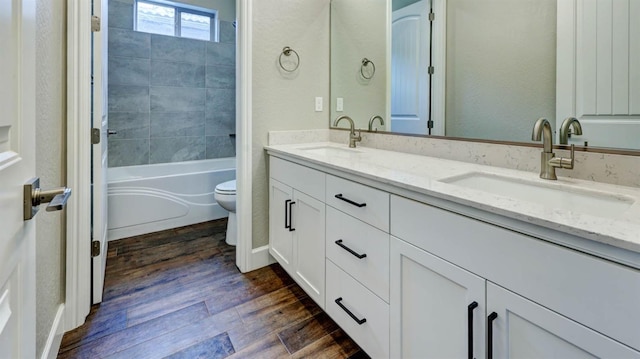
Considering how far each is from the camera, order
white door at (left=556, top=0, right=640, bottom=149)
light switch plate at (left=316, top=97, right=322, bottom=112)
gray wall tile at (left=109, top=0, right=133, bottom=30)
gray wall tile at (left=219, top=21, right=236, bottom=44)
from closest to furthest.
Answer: white door at (left=556, top=0, right=640, bottom=149) → light switch plate at (left=316, top=97, right=322, bottom=112) → gray wall tile at (left=109, top=0, right=133, bottom=30) → gray wall tile at (left=219, top=21, right=236, bottom=44)

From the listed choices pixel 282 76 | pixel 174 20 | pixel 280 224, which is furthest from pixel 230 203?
pixel 174 20

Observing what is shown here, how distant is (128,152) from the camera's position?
329 cm

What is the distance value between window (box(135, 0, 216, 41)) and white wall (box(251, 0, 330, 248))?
2103 mm

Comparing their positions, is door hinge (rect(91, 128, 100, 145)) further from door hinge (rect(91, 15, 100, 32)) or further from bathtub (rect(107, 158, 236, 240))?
bathtub (rect(107, 158, 236, 240))

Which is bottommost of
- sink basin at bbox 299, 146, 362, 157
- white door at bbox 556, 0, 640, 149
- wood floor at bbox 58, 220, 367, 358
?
wood floor at bbox 58, 220, 367, 358

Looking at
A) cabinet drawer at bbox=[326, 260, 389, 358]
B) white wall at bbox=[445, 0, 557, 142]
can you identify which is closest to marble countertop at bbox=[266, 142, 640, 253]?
white wall at bbox=[445, 0, 557, 142]

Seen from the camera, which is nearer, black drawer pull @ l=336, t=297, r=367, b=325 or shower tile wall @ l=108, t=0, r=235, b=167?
black drawer pull @ l=336, t=297, r=367, b=325

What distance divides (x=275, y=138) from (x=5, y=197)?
1676 mm

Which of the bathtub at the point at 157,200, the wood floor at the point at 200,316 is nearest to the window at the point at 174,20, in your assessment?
the bathtub at the point at 157,200

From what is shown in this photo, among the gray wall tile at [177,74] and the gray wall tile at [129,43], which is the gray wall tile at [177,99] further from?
the gray wall tile at [129,43]

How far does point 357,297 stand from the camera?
1.28m

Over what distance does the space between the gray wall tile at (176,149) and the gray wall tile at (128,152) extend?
0.07 m

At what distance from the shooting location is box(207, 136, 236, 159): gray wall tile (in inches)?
149

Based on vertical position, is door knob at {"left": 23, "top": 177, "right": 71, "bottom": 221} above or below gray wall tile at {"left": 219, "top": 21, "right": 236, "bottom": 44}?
below
